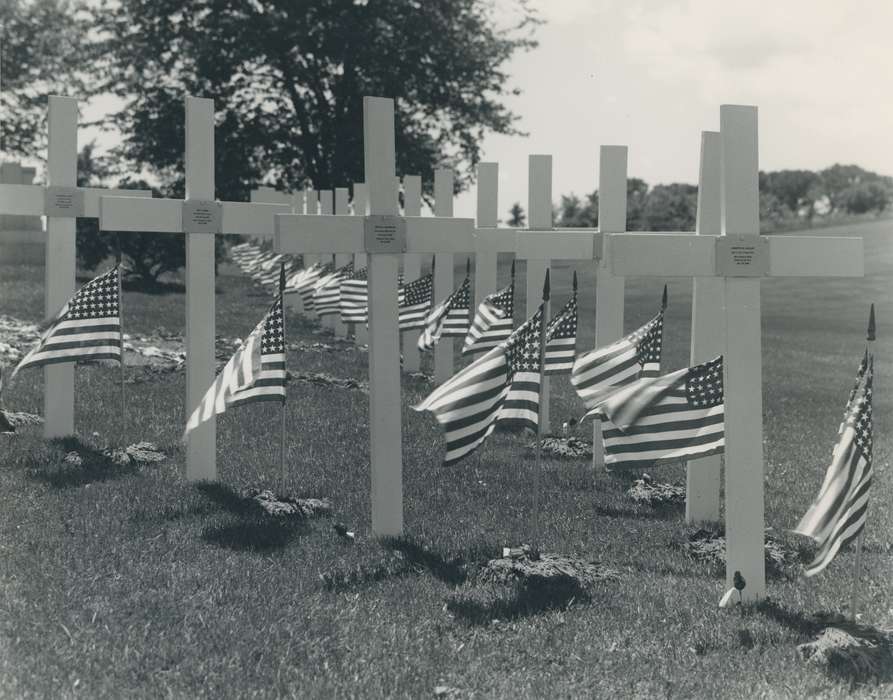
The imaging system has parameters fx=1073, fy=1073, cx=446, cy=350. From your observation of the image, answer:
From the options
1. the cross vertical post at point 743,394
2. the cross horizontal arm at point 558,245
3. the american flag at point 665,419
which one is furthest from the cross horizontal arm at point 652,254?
the cross horizontal arm at point 558,245

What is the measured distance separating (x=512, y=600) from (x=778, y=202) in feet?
386

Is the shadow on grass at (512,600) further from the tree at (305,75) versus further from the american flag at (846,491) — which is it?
the tree at (305,75)

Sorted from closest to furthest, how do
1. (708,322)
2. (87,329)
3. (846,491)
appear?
(846,491), (708,322), (87,329)

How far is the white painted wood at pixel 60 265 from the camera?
1009 cm

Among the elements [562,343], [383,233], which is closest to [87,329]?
[383,233]

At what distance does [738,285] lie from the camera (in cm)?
656

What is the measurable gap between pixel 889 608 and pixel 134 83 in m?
30.9

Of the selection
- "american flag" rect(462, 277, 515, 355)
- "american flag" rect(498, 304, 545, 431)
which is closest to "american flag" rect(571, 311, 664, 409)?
"american flag" rect(498, 304, 545, 431)

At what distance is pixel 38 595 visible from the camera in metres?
6.18

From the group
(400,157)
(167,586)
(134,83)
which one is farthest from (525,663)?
(134,83)

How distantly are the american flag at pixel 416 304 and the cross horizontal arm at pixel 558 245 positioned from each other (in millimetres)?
3322

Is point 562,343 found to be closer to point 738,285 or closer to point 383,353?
point 383,353

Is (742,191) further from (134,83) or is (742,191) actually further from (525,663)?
(134,83)

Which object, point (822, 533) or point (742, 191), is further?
point (742, 191)
